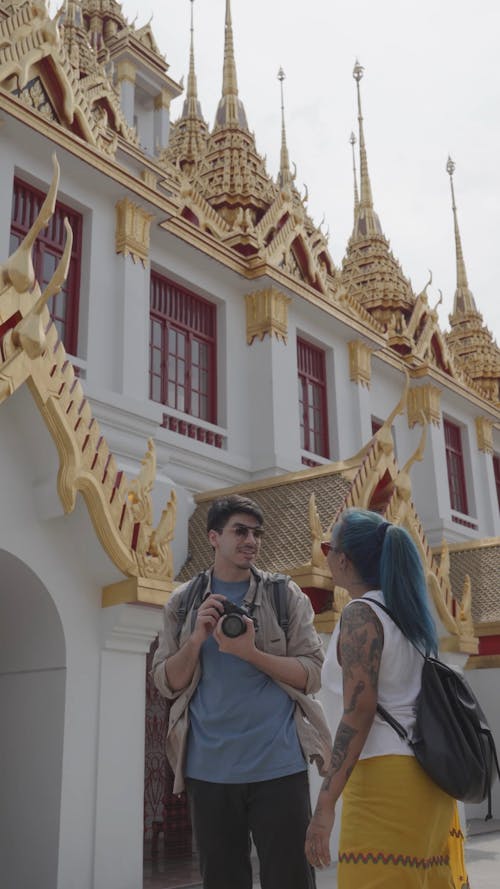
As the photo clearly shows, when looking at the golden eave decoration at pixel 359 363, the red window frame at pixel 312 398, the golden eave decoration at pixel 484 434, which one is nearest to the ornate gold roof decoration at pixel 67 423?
the red window frame at pixel 312 398

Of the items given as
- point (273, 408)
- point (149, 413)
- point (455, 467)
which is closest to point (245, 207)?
point (273, 408)

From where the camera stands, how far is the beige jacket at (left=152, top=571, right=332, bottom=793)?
3.04 m

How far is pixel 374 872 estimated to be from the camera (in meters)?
2.38

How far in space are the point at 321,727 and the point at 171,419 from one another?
24.1 feet

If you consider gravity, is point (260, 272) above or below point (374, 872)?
above

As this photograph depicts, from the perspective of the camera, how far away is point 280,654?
312cm

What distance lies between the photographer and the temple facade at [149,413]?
541 cm

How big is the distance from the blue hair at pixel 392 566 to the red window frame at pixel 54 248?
6649 mm

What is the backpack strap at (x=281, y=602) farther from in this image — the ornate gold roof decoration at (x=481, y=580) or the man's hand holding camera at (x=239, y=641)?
the ornate gold roof decoration at (x=481, y=580)

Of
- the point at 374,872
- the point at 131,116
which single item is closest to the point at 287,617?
the point at 374,872

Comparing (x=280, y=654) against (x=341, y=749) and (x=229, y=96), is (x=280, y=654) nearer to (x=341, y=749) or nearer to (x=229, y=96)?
(x=341, y=749)

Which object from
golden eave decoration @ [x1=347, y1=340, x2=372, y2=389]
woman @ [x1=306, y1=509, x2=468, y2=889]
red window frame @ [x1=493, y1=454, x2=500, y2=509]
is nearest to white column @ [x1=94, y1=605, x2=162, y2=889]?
woman @ [x1=306, y1=509, x2=468, y2=889]

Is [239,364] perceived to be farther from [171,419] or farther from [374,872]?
[374,872]

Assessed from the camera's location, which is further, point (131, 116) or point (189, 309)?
point (131, 116)
